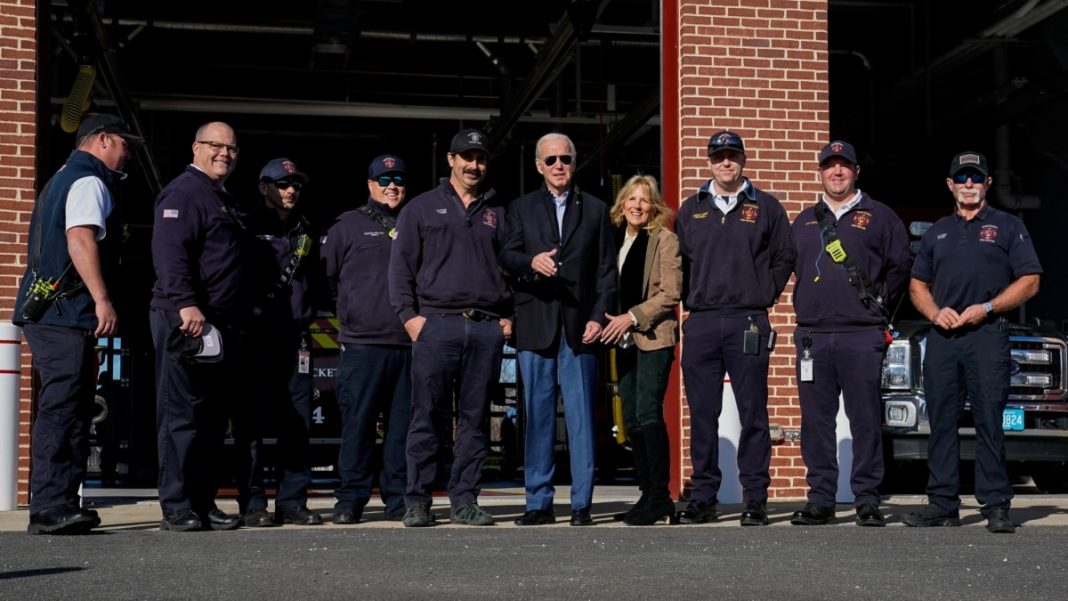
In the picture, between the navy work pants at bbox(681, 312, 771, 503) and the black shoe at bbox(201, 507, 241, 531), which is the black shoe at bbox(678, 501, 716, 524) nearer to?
the navy work pants at bbox(681, 312, 771, 503)

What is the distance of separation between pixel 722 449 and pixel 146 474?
20.8 feet

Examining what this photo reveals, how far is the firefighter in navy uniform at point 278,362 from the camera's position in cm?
815

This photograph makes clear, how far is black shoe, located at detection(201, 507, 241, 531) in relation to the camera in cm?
774

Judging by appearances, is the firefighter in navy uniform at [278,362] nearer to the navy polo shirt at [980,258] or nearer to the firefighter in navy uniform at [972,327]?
the firefighter in navy uniform at [972,327]

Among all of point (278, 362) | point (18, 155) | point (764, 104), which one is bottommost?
point (278, 362)

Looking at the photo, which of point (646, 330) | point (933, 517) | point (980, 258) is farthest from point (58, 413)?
point (980, 258)

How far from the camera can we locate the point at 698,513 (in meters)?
→ 8.09

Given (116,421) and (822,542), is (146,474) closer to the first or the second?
(116,421)

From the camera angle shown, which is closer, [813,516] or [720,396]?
[813,516]

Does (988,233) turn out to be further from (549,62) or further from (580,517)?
(549,62)

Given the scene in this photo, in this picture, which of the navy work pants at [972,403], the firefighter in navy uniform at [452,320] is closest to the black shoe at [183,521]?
the firefighter in navy uniform at [452,320]

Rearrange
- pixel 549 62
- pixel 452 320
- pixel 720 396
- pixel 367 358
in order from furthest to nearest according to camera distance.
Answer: pixel 549 62, pixel 367 358, pixel 720 396, pixel 452 320

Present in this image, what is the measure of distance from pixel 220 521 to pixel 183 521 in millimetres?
342

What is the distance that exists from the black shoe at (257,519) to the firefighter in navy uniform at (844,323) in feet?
9.41
